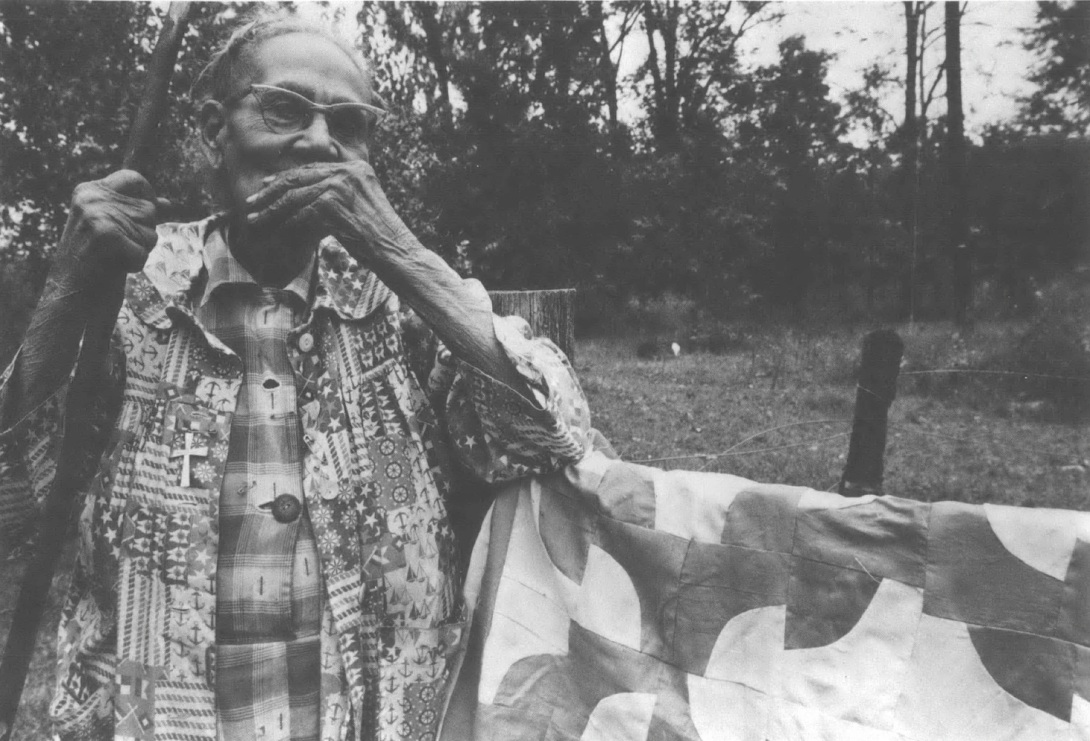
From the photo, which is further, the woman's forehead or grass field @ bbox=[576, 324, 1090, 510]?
grass field @ bbox=[576, 324, 1090, 510]

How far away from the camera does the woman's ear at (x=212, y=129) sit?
1.75 m

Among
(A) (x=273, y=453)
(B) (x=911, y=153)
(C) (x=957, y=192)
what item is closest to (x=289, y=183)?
(A) (x=273, y=453)

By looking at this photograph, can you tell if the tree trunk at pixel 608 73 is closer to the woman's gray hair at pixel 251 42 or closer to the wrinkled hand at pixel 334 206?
the woman's gray hair at pixel 251 42

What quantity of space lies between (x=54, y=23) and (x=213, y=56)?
3.44 meters

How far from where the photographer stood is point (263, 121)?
1.66 m

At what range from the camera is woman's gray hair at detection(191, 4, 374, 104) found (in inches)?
68.1

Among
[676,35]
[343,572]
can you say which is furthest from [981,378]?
[676,35]

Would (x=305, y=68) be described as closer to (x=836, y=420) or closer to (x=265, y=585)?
(x=265, y=585)

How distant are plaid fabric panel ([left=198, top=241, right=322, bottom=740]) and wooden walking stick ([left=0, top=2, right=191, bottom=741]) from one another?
0.32 m

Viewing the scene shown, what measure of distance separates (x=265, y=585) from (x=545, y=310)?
1002 millimetres

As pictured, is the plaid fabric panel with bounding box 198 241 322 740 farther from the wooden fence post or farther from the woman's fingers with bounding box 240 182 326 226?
the wooden fence post

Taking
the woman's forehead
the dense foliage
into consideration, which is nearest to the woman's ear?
the woman's forehead

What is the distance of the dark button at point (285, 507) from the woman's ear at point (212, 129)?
2.93ft

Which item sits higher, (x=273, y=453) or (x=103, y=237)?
(x=103, y=237)
